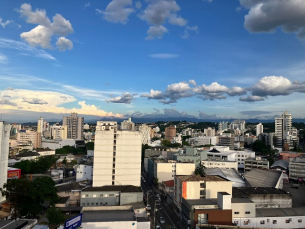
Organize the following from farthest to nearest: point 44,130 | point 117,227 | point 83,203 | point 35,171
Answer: point 44,130 < point 35,171 < point 83,203 < point 117,227

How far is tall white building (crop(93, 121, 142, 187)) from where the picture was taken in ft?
115

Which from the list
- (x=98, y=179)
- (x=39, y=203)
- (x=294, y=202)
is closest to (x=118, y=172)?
(x=98, y=179)

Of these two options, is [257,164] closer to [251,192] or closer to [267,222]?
[251,192]

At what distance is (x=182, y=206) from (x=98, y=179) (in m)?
13.1

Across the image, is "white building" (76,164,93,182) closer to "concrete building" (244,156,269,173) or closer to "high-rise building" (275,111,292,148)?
"concrete building" (244,156,269,173)

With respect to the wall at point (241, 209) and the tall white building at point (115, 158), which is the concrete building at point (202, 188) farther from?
the tall white building at point (115, 158)

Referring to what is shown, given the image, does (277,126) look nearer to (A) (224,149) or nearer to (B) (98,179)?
(A) (224,149)

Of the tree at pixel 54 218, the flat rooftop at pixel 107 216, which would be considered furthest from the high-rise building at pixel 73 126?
the tree at pixel 54 218

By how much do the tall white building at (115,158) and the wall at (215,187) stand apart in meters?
10.9

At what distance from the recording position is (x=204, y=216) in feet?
78.9

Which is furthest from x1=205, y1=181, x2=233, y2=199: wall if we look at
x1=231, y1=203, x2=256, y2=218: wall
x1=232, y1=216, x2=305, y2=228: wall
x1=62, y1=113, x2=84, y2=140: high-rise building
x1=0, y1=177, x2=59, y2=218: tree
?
x1=62, y1=113, x2=84, y2=140: high-rise building

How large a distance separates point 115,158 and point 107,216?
45.9 feet

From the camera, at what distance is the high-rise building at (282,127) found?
4281 inches

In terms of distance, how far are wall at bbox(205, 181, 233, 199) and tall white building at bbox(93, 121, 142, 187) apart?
10933mm
